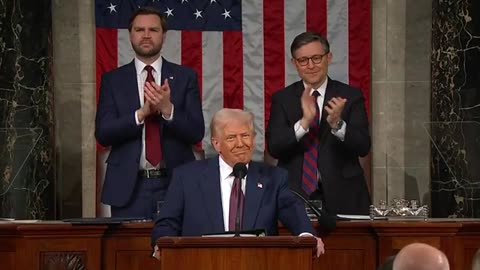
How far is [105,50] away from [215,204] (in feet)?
13.7

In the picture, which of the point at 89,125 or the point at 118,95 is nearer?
the point at 118,95

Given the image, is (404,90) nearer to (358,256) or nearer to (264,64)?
(264,64)

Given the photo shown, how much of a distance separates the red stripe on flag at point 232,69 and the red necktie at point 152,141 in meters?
2.28

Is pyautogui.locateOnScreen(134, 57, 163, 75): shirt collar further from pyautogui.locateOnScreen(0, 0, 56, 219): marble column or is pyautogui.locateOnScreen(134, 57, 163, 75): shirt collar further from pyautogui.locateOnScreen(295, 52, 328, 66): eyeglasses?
pyautogui.locateOnScreen(0, 0, 56, 219): marble column

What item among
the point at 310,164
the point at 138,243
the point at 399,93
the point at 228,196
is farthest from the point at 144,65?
the point at 399,93

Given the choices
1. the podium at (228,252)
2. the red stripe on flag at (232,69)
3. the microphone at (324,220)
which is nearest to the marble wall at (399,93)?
the red stripe on flag at (232,69)

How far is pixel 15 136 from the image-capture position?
1004 cm

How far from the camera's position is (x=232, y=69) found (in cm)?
1154

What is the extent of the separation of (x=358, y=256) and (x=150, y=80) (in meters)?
2.24

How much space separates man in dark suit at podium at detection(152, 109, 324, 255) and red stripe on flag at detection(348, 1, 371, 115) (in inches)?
159

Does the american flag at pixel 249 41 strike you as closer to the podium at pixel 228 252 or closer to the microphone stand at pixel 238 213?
the microphone stand at pixel 238 213

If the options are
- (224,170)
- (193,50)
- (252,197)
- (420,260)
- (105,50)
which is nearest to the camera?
(420,260)

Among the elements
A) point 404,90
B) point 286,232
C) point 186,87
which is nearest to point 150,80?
point 186,87

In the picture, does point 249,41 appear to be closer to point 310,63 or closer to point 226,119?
point 310,63
